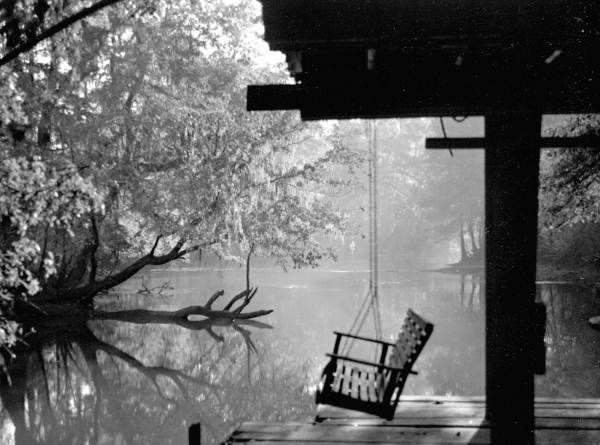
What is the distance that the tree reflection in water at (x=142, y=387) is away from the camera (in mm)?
10914

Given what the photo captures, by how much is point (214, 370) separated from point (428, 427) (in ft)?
32.5

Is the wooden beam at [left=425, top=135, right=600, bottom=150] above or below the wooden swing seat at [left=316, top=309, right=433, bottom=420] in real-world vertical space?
above

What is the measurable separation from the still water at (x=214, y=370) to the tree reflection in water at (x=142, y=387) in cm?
3

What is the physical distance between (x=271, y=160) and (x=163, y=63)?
4.15 m

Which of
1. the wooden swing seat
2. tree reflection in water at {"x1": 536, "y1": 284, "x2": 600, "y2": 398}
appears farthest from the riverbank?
the wooden swing seat

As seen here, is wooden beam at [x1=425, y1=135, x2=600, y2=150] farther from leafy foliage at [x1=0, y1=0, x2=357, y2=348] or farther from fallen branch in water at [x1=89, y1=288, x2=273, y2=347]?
fallen branch in water at [x1=89, y1=288, x2=273, y2=347]

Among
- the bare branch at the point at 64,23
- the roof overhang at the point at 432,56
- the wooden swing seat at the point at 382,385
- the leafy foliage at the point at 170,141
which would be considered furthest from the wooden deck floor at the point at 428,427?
the leafy foliage at the point at 170,141

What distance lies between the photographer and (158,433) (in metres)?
10.6

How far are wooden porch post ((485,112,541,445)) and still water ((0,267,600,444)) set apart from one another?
21.4 ft

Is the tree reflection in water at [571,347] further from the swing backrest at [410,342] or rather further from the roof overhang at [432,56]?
the roof overhang at [432,56]

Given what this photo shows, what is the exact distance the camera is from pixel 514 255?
461 centimetres

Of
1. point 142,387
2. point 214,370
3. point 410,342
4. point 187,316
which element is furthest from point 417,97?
point 187,316

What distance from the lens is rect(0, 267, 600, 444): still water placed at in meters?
11.3

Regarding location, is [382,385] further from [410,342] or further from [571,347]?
[571,347]
